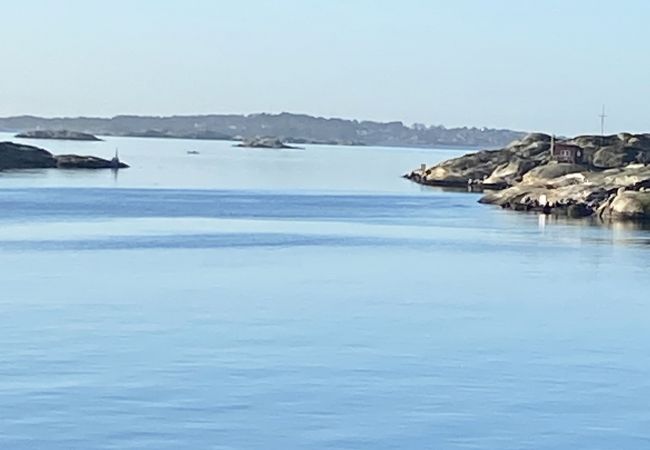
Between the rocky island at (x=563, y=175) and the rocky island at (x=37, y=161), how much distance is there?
24.3 m

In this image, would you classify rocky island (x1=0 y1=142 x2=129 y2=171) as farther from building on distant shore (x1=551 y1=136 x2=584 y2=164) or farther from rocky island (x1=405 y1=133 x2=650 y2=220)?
building on distant shore (x1=551 y1=136 x2=584 y2=164)

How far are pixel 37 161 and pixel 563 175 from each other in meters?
51.6

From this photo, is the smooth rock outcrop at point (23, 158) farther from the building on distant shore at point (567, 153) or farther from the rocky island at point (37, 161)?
the building on distant shore at point (567, 153)

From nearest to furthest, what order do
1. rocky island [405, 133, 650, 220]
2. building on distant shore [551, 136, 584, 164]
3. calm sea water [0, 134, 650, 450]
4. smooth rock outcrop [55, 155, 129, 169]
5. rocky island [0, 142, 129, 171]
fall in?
calm sea water [0, 134, 650, 450], rocky island [405, 133, 650, 220], building on distant shore [551, 136, 584, 164], rocky island [0, 142, 129, 171], smooth rock outcrop [55, 155, 129, 169]

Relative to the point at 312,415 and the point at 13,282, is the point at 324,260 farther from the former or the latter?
the point at 312,415

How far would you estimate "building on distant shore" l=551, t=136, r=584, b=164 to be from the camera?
252 feet

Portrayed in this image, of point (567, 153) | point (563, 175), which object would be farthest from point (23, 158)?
point (563, 175)

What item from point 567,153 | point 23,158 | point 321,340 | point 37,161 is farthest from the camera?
point 37,161

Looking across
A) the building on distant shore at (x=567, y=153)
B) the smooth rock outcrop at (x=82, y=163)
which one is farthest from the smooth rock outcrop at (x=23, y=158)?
the building on distant shore at (x=567, y=153)

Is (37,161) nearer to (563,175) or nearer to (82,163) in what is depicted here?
(82,163)

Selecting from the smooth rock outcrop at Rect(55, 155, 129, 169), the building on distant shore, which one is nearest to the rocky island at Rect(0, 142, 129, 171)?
the smooth rock outcrop at Rect(55, 155, 129, 169)

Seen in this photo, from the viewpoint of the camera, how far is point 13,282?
84.4 ft

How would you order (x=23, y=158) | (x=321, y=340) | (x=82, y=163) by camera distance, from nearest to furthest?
(x=321, y=340) < (x=23, y=158) < (x=82, y=163)

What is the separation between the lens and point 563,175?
206 feet
